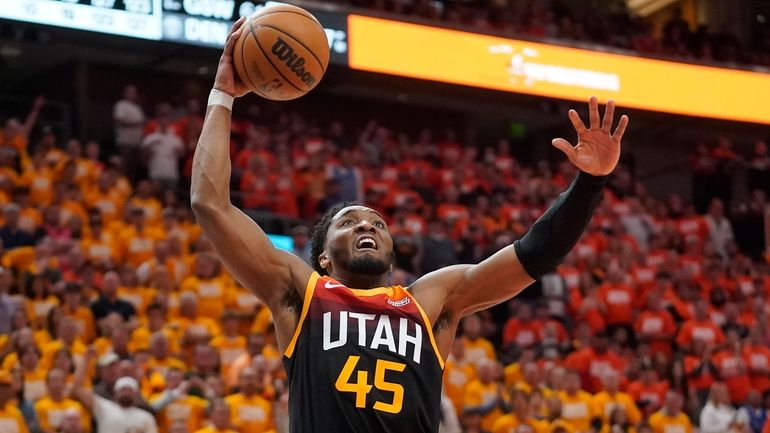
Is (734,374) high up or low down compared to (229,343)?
down

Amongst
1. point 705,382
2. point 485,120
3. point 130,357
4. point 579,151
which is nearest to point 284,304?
point 579,151

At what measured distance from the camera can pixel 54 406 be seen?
9.03 m

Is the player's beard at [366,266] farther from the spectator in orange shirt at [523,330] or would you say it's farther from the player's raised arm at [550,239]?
the spectator in orange shirt at [523,330]

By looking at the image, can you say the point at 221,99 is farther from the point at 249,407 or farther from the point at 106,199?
the point at 106,199

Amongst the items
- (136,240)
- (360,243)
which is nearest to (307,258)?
(136,240)

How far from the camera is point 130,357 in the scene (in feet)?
32.1

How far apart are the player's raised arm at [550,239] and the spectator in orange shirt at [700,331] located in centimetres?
965

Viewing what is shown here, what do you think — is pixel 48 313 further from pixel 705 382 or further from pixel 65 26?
pixel 705 382

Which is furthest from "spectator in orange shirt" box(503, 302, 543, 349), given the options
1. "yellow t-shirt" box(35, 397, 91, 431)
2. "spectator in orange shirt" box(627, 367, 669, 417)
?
"yellow t-shirt" box(35, 397, 91, 431)

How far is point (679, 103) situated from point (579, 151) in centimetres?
1356

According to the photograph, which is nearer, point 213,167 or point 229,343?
point 213,167

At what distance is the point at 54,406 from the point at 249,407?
1505 mm

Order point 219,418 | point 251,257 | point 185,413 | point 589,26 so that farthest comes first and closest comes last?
point 589,26, point 185,413, point 219,418, point 251,257

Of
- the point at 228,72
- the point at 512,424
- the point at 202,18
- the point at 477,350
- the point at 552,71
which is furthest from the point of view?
the point at 552,71
